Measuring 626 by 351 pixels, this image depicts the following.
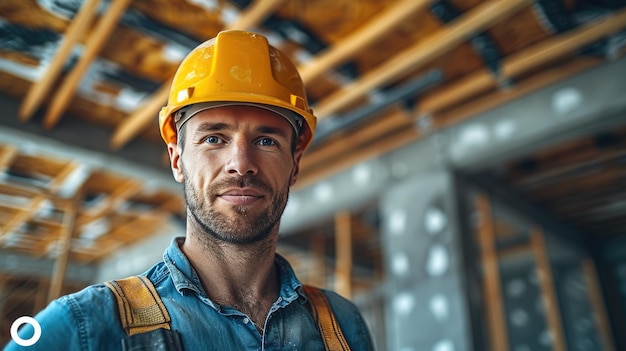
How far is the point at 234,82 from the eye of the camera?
1429mm

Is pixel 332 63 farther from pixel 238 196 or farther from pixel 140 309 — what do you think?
pixel 140 309

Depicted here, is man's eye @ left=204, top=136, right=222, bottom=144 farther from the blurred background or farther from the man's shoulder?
the blurred background

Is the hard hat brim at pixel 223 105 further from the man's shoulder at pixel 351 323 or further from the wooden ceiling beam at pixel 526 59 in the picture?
the wooden ceiling beam at pixel 526 59

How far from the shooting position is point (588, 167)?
644 cm

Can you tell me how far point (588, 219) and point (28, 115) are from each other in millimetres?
8895

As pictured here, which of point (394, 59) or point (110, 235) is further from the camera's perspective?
point (110, 235)

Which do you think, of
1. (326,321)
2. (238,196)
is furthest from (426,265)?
(238,196)

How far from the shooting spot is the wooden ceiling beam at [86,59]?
11.9ft

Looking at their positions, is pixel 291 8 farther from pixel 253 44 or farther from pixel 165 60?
pixel 253 44

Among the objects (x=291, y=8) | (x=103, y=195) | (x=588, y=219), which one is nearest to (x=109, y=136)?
(x=103, y=195)

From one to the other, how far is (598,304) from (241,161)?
1009cm

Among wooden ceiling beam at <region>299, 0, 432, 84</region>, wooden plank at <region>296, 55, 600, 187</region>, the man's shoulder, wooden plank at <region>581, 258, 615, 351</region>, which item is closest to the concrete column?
wooden plank at <region>296, 55, 600, 187</region>

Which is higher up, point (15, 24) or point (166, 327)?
point (15, 24)

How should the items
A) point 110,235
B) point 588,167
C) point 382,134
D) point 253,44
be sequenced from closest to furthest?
1. point 253,44
2. point 382,134
3. point 588,167
4. point 110,235
